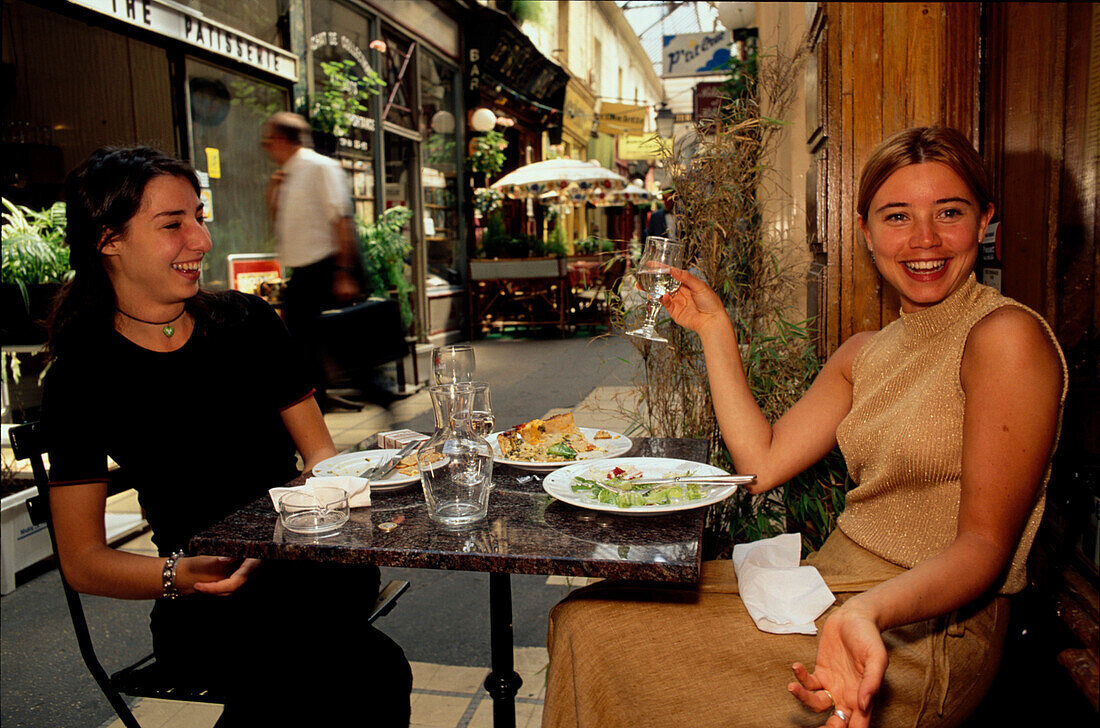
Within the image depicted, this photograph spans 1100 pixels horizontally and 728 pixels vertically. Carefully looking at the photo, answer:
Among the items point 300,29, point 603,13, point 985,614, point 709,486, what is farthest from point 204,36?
point 603,13

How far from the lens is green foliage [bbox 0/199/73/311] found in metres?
3.98

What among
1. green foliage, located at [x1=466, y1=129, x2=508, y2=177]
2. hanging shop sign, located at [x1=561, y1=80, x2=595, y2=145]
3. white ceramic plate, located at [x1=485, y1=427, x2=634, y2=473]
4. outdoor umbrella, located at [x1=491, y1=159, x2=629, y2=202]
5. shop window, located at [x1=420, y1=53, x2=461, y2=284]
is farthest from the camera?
hanging shop sign, located at [x1=561, y1=80, x2=595, y2=145]

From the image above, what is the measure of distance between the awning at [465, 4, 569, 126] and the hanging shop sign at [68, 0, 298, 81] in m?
5.10

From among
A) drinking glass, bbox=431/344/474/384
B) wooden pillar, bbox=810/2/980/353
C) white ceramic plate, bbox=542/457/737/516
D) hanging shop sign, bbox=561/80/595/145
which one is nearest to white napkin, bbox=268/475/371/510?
white ceramic plate, bbox=542/457/737/516

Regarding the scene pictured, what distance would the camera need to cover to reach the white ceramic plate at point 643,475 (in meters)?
1.55

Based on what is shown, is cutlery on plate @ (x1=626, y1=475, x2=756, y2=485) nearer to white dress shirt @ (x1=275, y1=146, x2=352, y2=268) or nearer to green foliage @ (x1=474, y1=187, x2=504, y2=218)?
white dress shirt @ (x1=275, y1=146, x2=352, y2=268)

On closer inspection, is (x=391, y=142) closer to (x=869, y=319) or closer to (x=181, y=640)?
(x=869, y=319)

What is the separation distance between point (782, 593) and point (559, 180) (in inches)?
426

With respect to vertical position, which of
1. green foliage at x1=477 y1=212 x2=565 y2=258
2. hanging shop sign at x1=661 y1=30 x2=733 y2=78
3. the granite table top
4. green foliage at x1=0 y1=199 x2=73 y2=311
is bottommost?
the granite table top

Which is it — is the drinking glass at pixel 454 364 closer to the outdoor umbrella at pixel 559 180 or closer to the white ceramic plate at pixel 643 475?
the white ceramic plate at pixel 643 475

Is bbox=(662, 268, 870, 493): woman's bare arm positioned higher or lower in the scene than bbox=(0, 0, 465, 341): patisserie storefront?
lower

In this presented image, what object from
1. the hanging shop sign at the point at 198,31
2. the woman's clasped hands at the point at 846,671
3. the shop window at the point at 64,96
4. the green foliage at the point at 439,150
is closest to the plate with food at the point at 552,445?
the woman's clasped hands at the point at 846,671

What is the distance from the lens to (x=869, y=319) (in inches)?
111

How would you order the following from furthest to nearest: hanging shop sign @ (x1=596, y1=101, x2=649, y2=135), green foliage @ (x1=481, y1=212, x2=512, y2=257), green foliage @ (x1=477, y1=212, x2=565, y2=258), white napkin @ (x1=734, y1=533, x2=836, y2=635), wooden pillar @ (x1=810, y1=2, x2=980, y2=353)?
hanging shop sign @ (x1=596, y1=101, x2=649, y2=135)
green foliage @ (x1=481, y1=212, x2=512, y2=257)
green foliage @ (x1=477, y1=212, x2=565, y2=258)
wooden pillar @ (x1=810, y1=2, x2=980, y2=353)
white napkin @ (x1=734, y1=533, x2=836, y2=635)
